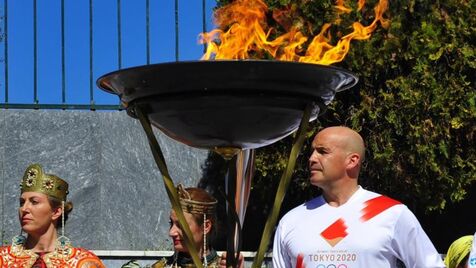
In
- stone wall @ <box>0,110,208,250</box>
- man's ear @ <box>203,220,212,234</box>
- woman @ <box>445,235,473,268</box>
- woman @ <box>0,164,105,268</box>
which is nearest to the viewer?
woman @ <box>0,164,105,268</box>

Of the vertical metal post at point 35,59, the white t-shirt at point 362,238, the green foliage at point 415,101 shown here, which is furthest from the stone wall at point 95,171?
the white t-shirt at point 362,238

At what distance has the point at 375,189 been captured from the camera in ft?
29.4

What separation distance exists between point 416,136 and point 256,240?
195 centimetres

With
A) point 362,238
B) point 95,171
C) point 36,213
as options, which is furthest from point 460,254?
point 95,171

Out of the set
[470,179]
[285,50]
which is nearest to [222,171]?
[470,179]

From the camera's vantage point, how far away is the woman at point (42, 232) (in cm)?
550

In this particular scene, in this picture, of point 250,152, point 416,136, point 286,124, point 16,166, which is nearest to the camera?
point 286,124

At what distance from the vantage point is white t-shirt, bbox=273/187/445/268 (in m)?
4.48

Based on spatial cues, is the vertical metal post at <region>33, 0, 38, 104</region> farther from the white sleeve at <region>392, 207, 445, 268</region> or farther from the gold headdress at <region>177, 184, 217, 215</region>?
the white sleeve at <region>392, 207, 445, 268</region>

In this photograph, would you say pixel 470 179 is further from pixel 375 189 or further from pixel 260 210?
pixel 260 210

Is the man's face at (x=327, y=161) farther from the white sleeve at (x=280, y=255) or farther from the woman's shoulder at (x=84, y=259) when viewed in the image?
the woman's shoulder at (x=84, y=259)

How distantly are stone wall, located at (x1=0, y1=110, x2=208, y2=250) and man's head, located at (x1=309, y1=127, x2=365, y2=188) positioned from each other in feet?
15.6

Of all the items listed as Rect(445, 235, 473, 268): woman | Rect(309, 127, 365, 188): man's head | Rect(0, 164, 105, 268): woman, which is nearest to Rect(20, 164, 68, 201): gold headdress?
Rect(0, 164, 105, 268): woman

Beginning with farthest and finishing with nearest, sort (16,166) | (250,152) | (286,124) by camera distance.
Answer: (16,166) < (250,152) < (286,124)
